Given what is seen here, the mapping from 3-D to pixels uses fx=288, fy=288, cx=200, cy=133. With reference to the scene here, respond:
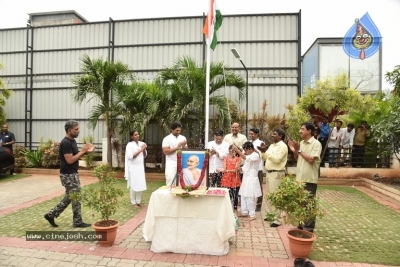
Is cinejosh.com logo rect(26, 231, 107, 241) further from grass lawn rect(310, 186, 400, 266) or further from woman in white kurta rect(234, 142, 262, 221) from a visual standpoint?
grass lawn rect(310, 186, 400, 266)

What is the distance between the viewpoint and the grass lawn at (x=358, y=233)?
394cm

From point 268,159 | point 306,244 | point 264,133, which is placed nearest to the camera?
point 306,244

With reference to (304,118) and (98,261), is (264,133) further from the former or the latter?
(98,261)

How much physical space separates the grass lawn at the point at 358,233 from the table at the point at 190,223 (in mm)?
1303

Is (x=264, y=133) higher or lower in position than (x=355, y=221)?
higher

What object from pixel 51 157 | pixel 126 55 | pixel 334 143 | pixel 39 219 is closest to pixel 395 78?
pixel 334 143

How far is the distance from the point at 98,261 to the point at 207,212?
1.53 metres

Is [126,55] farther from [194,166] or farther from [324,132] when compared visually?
[194,166]

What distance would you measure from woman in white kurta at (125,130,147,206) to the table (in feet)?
7.89

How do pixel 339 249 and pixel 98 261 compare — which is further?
pixel 339 249

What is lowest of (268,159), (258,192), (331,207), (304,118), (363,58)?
(331,207)

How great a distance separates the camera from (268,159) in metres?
5.26

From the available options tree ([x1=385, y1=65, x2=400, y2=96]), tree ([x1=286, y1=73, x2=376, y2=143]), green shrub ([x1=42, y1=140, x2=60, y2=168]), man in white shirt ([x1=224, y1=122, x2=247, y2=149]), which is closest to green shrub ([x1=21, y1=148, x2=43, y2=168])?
green shrub ([x1=42, y1=140, x2=60, y2=168])

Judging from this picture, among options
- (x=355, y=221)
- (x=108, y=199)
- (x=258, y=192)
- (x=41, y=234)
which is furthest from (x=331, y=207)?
(x=41, y=234)
